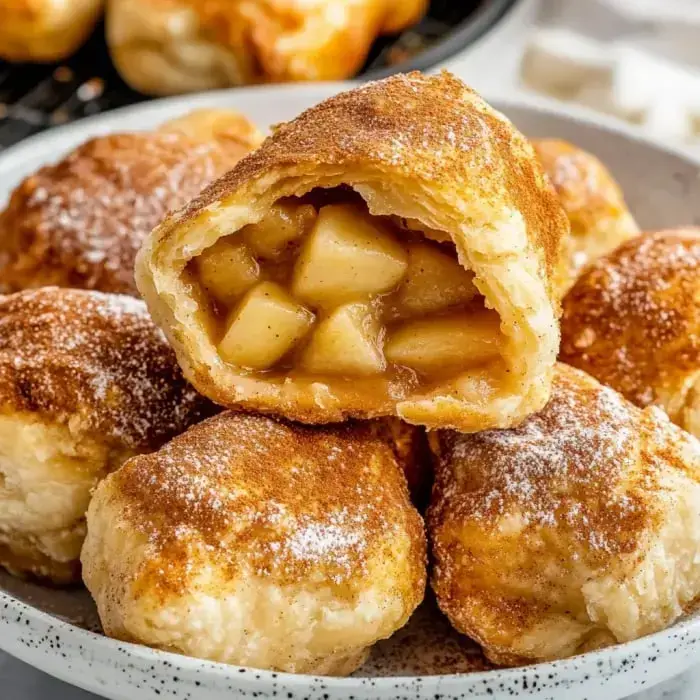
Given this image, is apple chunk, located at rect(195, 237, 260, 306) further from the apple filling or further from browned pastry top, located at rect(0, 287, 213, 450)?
browned pastry top, located at rect(0, 287, 213, 450)

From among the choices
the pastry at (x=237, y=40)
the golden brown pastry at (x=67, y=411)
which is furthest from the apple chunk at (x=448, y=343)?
the pastry at (x=237, y=40)

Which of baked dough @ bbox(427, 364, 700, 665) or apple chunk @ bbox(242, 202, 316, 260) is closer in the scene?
baked dough @ bbox(427, 364, 700, 665)

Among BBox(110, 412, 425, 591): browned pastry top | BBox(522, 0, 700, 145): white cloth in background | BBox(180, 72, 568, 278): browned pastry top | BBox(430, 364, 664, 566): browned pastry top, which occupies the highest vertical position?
BBox(180, 72, 568, 278): browned pastry top

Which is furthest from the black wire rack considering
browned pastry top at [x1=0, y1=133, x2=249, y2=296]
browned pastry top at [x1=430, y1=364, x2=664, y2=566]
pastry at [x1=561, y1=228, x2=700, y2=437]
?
browned pastry top at [x1=430, y1=364, x2=664, y2=566]

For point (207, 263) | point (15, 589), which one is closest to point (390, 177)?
point (207, 263)

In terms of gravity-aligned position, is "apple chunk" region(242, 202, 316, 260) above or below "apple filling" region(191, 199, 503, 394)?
above

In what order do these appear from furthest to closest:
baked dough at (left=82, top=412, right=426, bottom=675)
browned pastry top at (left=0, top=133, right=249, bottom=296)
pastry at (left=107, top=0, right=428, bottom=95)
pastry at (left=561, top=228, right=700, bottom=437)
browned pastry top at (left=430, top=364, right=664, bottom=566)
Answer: pastry at (left=107, top=0, right=428, bottom=95)
browned pastry top at (left=0, top=133, right=249, bottom=296)
pastry at (left=561, top=228, right=700, bottom=437)
browned pastry top at (left=430, top=364, right=664, bottom=566)
baked dough at (left=82, top=412, right=426, bottom=675)
